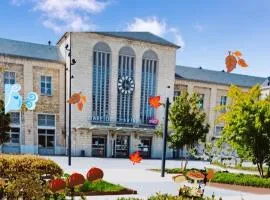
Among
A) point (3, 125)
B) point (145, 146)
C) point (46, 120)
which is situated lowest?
point (145, 146)

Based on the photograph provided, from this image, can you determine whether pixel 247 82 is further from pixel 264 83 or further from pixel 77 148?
pixel 77 148

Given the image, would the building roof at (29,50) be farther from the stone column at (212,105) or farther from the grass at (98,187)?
the grass at (98,187)

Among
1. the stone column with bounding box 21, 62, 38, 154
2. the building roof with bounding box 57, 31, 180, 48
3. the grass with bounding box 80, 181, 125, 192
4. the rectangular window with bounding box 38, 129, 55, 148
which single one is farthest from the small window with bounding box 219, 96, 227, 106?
the grass with bounding box 80, 181, 125, 192

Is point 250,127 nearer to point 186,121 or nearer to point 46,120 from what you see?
point 186,121

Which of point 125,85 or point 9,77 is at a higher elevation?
point 9,77

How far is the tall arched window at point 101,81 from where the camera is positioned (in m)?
32.3

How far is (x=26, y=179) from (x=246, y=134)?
14.4 metres

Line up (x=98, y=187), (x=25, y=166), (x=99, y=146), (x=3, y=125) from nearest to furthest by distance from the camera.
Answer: (x=25, y=166) → (x=98, y=187) → (x=3, y=125) → (x=99, y=146)

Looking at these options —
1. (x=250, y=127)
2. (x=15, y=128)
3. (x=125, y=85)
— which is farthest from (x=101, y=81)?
(x=250, y=127)

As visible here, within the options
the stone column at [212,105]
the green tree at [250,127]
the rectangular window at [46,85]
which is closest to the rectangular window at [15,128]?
the rectangular window at [46,85]

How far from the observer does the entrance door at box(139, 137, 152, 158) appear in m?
34.7

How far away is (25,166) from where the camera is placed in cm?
870

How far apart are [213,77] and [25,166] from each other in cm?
3688

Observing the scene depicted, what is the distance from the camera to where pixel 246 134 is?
58.8 feet
